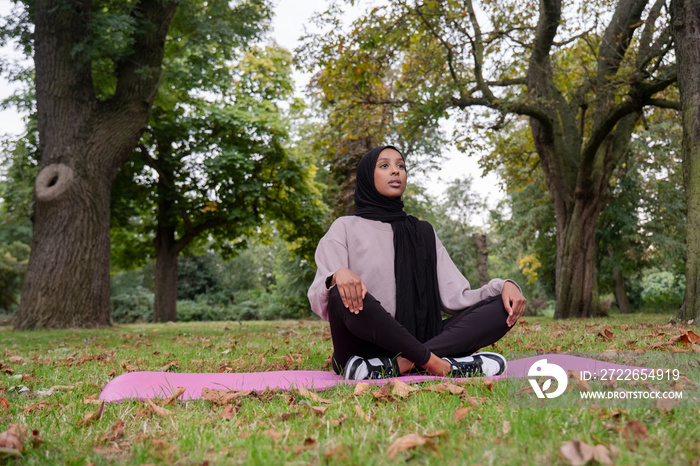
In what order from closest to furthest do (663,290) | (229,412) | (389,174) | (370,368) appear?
(229,412), (370,368), (389,174), (663,290)

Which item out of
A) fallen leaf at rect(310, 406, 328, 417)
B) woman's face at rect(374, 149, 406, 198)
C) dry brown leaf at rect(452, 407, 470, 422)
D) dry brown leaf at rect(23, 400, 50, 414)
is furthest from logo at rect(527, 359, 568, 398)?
dry brown leaf at rect(23, 400, 50, 414)

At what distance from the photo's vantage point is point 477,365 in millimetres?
3363

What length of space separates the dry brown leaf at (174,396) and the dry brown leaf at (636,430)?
2.20 meters

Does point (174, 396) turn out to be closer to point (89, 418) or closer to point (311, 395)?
point (89, 418)

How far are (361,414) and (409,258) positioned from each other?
5.28 ft

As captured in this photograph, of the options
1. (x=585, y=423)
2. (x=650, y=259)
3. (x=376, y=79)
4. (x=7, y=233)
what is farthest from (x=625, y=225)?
(x=7, y=233)

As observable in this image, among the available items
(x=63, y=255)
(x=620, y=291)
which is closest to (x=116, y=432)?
(x=63, y=255)

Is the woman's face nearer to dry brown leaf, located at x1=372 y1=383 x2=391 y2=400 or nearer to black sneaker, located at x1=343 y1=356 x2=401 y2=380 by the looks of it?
black sneaker, located at x1=343 y1=356 x2=401 y2=380

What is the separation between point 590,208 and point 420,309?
968 centimetres

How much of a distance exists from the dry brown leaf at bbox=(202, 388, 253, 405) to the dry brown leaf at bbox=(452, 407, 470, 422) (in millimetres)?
1264

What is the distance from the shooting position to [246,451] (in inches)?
71.3

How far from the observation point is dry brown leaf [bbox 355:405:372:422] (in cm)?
215

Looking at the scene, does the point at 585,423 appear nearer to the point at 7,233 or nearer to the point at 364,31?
the point at 364,31

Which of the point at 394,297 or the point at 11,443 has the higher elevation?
the point at 394,297
